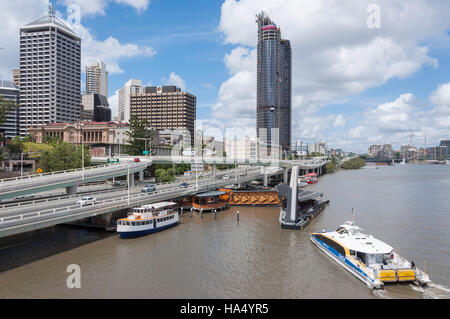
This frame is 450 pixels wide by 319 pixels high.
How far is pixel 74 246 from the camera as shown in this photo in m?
35.0

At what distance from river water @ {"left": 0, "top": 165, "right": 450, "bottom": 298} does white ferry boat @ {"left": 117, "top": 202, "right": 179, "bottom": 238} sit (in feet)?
3.98

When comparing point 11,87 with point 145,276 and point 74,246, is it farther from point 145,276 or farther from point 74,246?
point 145,276

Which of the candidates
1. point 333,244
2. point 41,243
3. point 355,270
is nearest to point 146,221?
point 41,243

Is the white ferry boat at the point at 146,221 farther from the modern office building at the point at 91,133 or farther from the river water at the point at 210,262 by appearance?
the modern office building at the point at 91,133

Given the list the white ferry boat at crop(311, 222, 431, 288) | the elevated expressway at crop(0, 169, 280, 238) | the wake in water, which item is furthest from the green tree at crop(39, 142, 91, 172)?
the wake in water

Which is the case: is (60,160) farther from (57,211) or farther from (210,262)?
(210,262)

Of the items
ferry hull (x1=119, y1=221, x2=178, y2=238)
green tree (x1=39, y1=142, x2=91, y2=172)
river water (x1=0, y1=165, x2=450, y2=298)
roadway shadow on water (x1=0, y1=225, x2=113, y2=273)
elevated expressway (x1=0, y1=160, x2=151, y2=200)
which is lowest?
river water (x1=0, y1=165, x2=450, y2=298)

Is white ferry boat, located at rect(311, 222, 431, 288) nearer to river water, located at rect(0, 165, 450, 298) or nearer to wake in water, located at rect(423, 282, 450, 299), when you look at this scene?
wake in water, located at rect(423, 282, 450, 299)

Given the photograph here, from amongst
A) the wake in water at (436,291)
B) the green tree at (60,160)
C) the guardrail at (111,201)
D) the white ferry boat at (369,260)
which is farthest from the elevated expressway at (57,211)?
the wake in water at (436,291)

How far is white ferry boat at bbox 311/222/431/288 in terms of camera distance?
25.1 meters
